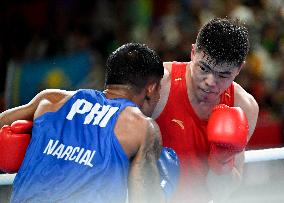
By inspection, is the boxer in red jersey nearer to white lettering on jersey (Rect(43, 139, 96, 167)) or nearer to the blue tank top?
the blue tank top

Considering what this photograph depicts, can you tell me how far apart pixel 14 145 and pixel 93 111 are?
0.43 meters

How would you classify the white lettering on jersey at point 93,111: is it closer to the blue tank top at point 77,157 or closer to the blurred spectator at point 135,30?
the blue tank top at point 77,157

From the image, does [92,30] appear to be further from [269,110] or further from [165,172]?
[165,172]

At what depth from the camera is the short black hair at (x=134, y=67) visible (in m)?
2.50

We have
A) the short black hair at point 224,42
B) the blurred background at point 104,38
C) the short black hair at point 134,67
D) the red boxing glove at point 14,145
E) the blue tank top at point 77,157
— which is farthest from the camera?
the blurred background at point 104,38

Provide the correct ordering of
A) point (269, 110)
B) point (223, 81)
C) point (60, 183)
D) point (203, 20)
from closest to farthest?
point (60, 183), point (223, 81), point (269, 110), point (203, 20)

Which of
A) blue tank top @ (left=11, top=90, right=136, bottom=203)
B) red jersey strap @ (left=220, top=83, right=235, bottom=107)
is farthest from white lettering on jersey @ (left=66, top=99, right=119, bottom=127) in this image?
red jersey strap @ (left=220, top=83, right=235, bottom=107)

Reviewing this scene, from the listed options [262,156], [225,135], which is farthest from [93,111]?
[262,156]

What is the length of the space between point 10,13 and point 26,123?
3446mm

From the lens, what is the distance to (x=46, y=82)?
534cm

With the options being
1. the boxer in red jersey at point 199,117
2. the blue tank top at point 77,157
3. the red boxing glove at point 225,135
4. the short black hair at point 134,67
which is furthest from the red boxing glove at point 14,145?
the red boxing glove at point 225,135

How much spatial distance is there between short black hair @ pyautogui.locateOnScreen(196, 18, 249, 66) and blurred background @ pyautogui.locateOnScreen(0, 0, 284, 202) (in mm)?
2213

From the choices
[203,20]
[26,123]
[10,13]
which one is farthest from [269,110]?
[26,123]

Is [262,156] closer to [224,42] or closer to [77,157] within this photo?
[224,42]
